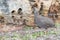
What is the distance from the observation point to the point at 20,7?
33.7ft

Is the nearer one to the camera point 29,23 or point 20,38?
point 20,38

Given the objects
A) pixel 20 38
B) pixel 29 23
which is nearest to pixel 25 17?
pixel 29 23

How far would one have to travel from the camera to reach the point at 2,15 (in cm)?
1015

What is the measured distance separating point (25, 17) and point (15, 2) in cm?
85

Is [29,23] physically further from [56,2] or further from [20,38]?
[20,38]

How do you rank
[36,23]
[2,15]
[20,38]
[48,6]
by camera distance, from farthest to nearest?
1. [48,6]
2. [2,15]
3. [36,23]
4. [20,38]

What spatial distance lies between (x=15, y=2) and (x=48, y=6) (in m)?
1.81

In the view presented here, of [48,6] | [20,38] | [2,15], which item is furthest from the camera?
[48,6]

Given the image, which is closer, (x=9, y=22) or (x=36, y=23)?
(x=36, y=23)

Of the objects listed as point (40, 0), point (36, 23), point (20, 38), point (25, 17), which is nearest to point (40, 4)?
point (40, 0)

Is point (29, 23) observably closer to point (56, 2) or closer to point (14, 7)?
point (14, 7)

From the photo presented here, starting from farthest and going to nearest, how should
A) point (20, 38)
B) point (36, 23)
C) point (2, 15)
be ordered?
point (2, 15) → point (36, 23) → point (20, 38)

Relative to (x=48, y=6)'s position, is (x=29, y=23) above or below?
below

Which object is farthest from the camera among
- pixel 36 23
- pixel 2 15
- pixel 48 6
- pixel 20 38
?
pixel 48 6
